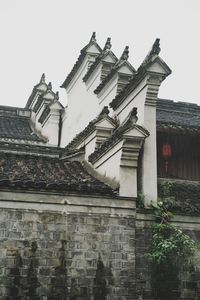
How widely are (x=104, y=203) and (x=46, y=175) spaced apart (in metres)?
1.74

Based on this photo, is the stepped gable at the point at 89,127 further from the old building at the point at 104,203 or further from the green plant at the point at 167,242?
the green plant at the point at 167,242

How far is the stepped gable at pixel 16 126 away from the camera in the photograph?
61.6ft

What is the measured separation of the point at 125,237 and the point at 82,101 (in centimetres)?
827

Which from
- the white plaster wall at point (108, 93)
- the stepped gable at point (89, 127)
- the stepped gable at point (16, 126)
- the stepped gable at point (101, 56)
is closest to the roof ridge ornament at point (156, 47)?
the stepped gable at point (89, 127)

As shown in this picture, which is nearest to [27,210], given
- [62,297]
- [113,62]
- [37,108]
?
[62,297]

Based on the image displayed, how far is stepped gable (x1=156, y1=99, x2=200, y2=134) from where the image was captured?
12.9 meters

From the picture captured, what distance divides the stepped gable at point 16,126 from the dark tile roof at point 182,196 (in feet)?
25.9

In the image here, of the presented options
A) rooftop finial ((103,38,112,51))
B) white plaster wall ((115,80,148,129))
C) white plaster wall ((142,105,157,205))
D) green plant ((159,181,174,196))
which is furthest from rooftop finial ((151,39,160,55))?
rooftop finial ((103,38,112,51))

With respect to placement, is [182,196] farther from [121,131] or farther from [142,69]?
[142,69]

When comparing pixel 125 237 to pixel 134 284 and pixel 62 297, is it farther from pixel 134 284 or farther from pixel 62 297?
pixel 62 297

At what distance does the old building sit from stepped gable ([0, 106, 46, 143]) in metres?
5.14

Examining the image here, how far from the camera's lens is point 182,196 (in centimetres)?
1220

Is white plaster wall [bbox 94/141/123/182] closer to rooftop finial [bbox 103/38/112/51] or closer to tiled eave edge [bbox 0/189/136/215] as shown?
tiled eave edge [bbox 0/189/136/215]

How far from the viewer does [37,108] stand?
21047mm
